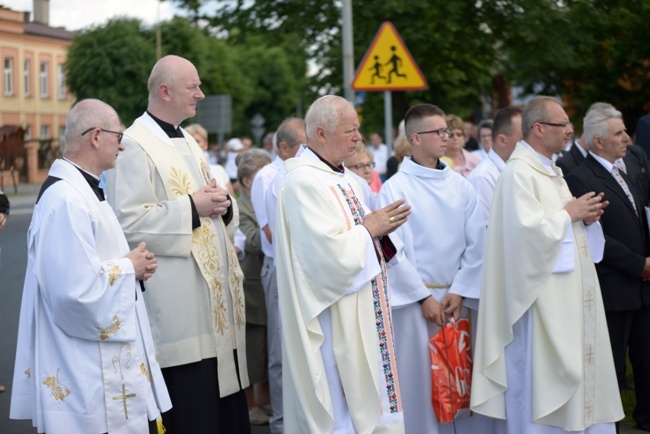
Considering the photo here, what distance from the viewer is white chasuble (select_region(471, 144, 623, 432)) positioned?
5762 mm

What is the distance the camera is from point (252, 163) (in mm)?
7699

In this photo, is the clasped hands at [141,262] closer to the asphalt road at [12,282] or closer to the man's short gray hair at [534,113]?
the asphalt road at [12,282]

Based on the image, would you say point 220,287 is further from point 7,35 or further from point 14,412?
point 7,35

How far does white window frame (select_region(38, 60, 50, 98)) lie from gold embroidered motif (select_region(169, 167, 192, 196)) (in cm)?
255

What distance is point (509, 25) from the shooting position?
55.4ft

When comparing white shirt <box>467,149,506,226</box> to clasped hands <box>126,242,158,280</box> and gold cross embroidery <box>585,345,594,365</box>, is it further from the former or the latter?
clasped hands <box>126,242,158,280</box>

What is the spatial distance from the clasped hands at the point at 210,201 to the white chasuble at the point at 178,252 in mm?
72

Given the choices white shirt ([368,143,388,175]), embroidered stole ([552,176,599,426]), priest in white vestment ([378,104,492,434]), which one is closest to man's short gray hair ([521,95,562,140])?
embroidered stole ([552,176,599,426])

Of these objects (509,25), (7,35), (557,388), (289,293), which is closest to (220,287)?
→ (289,293)

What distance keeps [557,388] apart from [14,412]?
9.77 feet

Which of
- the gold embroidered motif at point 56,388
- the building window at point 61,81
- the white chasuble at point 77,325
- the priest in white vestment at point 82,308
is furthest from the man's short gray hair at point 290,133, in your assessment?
the gold embroidered motif at point 56,388

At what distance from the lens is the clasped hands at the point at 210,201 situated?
17.9 feet

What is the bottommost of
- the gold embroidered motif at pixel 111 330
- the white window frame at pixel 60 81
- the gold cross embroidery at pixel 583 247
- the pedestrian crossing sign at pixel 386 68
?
the gold embroidered motif at pixel 111 330

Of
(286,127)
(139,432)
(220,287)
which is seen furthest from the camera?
(286,127)
